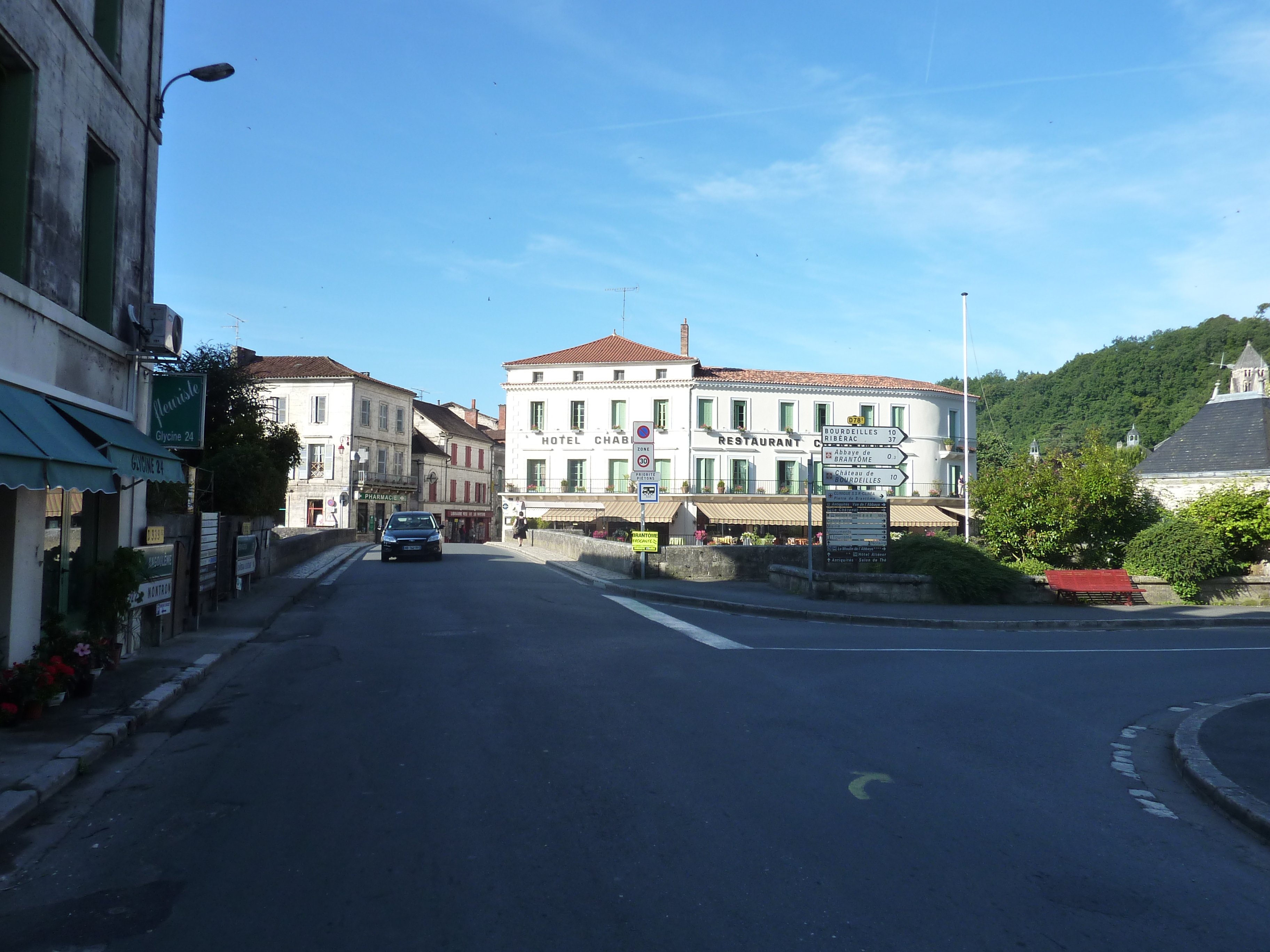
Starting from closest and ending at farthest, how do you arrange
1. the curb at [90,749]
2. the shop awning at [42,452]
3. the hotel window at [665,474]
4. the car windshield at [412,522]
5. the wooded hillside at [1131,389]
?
the curb at [90,749], the shop awning at [42,452], the car windshield at [412,522], the hotel window at [665,474], the wooded hillside at [1131,389]

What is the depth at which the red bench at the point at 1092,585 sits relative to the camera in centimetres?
1800

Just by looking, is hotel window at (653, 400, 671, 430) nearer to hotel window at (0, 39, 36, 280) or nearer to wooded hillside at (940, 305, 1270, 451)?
wooded hillside at (940, 305, 1270, 451)

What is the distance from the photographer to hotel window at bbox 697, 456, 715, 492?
5100cm

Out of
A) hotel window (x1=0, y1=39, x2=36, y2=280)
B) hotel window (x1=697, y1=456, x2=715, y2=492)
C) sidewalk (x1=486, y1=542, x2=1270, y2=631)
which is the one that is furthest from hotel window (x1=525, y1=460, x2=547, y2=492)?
hotel window (x1=0, y1=39, x2=36, y2=280)

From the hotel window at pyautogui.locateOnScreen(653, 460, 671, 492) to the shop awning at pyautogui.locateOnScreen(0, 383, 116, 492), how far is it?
142 ft

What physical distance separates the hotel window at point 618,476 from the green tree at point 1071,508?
30.7 m

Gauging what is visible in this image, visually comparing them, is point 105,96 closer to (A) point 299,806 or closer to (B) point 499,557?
(A) point 299,806

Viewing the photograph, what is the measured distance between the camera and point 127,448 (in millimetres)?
8633

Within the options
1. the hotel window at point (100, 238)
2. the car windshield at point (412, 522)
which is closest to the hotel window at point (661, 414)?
the car windshield at point (412, 522)

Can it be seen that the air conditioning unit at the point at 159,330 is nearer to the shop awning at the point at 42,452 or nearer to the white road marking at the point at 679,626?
the shop awning at the point at 42,452

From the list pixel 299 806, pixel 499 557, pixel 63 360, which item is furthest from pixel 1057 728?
pixel 499 557

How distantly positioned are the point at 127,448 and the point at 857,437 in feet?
44.5

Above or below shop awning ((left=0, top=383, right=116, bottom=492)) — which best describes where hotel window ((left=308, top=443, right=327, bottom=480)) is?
above

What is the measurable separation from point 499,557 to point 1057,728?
85.8 feet
